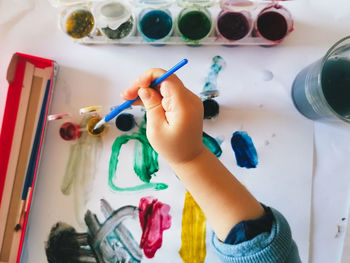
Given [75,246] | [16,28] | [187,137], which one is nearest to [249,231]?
[187,137]

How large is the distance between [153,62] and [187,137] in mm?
355

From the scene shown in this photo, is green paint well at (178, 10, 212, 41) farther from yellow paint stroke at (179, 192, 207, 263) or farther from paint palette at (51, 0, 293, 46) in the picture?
yellow paint stroke at (179, 192, 207, 263)

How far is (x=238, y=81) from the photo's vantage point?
875 mm

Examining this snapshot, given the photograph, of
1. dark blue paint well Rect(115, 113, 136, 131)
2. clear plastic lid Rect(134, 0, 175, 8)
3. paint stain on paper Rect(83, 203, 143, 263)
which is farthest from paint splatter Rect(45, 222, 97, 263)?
clear plastic lid Rect(134, 0, 175, 8)

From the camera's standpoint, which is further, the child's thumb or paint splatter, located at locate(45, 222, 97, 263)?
paint splatter, located at locate(45, 222, 97, 263)

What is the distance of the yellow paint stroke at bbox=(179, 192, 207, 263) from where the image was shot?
84cm

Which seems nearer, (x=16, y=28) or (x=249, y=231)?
(x=249, y=231)

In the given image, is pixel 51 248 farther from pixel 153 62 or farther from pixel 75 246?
pixel 153 62

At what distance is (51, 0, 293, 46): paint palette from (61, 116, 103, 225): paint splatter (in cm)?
26

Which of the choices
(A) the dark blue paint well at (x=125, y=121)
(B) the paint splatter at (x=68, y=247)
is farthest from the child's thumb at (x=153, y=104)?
(B) the paint splatter at (x=68, y=247)

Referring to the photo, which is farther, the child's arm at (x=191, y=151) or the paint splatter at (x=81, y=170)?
the paint splatter at (x=81, y=170)

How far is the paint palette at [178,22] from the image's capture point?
2.78 feet

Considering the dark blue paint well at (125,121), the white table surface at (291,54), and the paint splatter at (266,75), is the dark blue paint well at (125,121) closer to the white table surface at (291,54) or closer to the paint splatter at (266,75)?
the white table surface at (291,54)

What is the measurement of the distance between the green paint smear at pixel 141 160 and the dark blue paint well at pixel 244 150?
215mm
